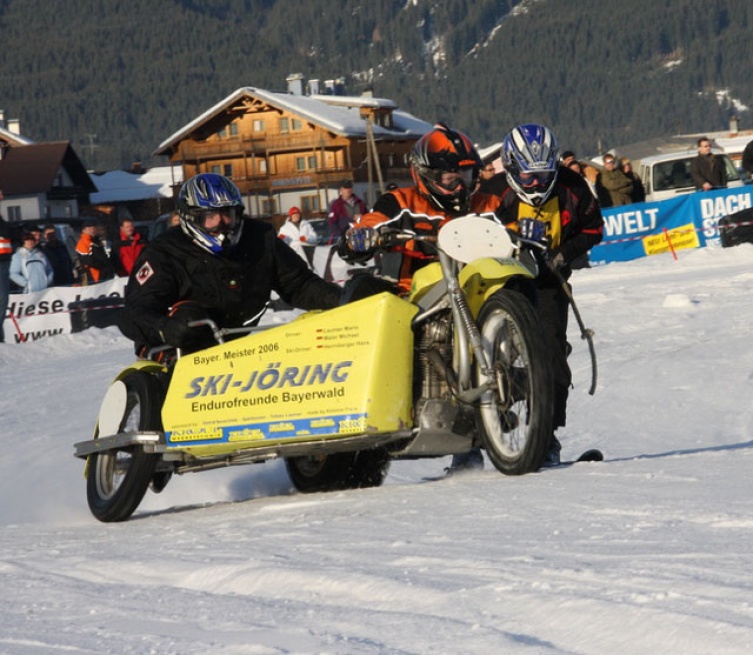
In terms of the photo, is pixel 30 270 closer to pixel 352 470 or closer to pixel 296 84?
pixel 352 470

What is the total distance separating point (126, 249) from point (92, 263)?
77 cm

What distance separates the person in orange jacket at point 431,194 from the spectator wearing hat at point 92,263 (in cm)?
1413

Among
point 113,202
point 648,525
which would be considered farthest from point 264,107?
point 648,525

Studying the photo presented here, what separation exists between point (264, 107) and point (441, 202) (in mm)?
86818

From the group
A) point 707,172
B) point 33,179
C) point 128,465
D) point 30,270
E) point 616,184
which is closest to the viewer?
point 128,465

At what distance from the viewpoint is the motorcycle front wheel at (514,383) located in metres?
6.45

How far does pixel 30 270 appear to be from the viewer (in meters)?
21.0

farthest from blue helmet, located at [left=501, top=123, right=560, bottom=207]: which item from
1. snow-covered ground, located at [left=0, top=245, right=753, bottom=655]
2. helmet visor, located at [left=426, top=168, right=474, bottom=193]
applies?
snow-covered ground, located at [left=0, top=245, right=753, bottom=655]

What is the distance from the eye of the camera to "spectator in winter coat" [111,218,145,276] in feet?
68.7

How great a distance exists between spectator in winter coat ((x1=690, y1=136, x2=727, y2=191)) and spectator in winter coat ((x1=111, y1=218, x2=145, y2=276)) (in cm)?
958

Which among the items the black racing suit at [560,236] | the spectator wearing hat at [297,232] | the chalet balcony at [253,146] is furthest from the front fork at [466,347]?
the chalet balcony at [253,146]

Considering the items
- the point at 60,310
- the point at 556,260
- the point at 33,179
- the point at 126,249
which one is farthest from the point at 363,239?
the point at 33,179

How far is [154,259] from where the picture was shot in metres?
7.98

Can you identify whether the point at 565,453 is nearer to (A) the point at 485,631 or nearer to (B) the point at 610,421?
(B) the point at 610,421
